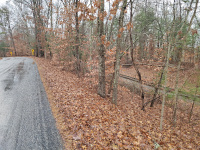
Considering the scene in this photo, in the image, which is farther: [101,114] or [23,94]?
[23,94]

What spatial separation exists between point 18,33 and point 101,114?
39128mm

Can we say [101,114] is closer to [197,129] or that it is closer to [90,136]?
[90,136]

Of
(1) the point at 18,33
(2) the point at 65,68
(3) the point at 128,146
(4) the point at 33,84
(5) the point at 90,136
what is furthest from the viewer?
(1) the point at 18,33

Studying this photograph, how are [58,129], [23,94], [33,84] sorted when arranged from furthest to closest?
1. [33,84]
2. [23,94]
3. [58,129]

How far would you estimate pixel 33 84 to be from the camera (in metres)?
8.12

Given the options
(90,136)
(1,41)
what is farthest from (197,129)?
(1,41)

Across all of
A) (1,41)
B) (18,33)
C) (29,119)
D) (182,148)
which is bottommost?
(182,148)

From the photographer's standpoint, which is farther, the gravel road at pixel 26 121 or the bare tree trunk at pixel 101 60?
the bare tree trunk at pixel 101 60

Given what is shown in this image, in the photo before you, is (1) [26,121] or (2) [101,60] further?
(2) [101,60]

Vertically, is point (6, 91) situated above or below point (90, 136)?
above

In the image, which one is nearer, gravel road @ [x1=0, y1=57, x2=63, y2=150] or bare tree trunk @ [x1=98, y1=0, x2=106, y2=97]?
gravel road @ [x1=0, y1=57, x2=63, y2=150]

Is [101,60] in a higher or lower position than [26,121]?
higher

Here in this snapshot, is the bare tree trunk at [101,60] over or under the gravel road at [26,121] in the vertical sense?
over

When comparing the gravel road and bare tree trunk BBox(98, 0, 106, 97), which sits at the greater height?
bare tree trunk BBox(98, 0, 106, 97)
